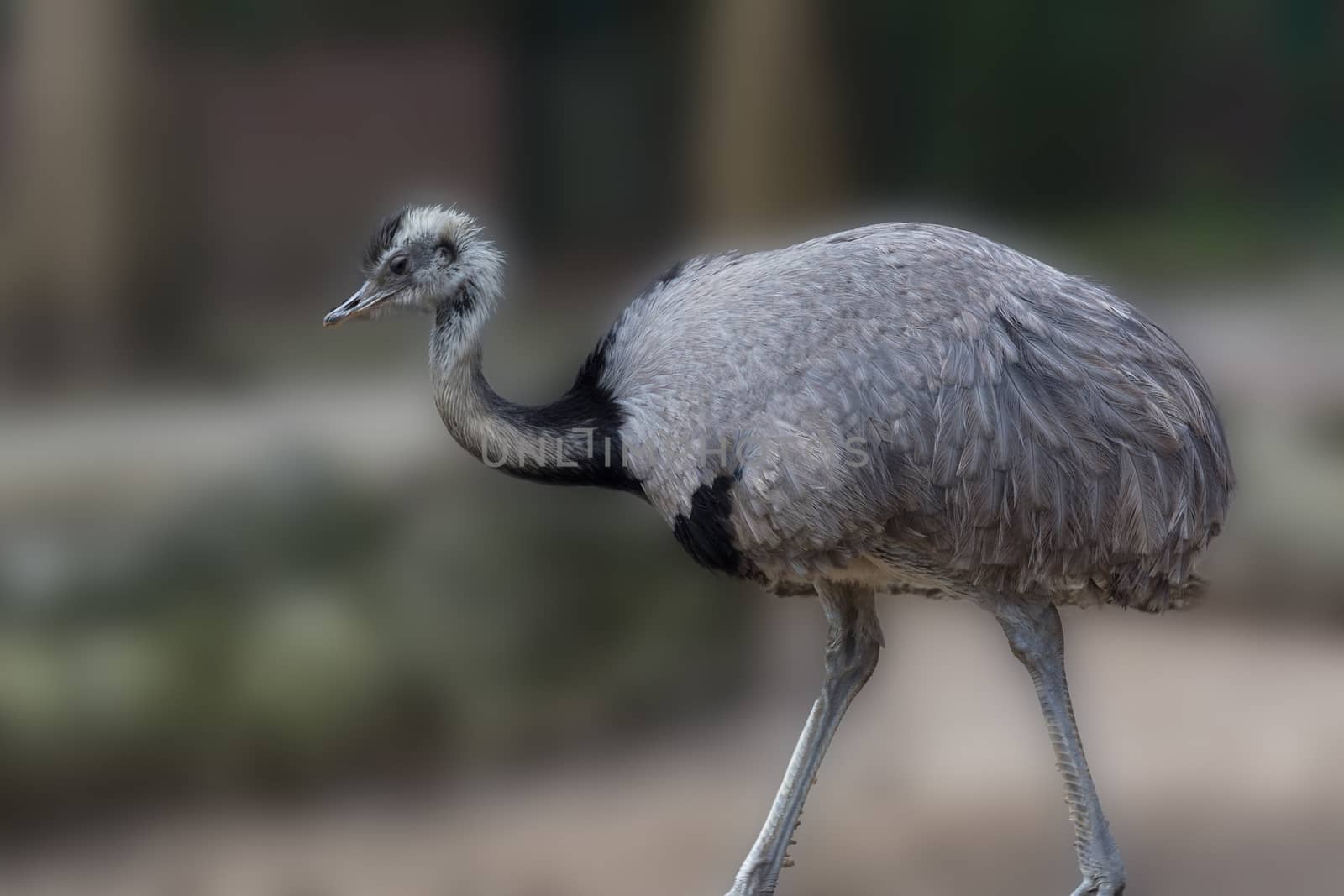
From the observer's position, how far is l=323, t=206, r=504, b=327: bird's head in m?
3.90

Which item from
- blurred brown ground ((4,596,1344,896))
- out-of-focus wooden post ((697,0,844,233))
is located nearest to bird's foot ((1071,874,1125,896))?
blurred brown ground ((4,596,1344,896))

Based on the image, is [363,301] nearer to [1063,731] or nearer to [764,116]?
[1063,731]

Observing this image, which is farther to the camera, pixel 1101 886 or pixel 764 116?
pixel 764 116

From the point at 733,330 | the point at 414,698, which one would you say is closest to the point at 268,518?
the point at 414,698

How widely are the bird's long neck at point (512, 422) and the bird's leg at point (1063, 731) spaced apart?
2.98ft

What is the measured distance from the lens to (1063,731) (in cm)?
382

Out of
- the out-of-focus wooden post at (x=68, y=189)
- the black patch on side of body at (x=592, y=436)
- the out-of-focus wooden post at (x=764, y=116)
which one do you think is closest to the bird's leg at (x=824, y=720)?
the black patch on side of body at (x=592, y=436)

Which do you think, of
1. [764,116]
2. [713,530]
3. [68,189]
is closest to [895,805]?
[713,530]

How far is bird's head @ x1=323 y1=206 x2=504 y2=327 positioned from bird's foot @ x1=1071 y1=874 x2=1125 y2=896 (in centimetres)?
187

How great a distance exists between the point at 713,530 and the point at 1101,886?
1.20m

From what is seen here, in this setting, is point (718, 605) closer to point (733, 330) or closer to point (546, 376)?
point (546, 376)

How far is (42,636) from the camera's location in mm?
5648

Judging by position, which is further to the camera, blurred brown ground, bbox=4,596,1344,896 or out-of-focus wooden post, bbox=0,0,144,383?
out-of-focus wooden post, bbox=0,0,144,383

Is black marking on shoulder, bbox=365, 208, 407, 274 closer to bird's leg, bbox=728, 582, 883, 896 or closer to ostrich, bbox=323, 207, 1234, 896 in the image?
ostrich, bbox=323, 207, 1234, 896
